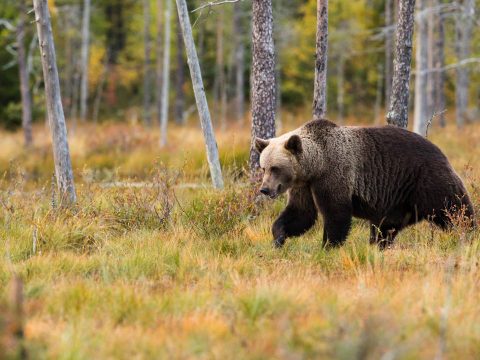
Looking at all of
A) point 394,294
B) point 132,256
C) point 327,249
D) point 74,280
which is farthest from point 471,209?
point 74,280

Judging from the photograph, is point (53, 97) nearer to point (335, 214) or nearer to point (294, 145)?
point (294, 145)

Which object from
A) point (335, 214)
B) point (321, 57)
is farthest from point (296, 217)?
point (321, 57)

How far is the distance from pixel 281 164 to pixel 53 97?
3.94 m

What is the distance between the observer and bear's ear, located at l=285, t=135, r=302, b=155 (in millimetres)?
6602

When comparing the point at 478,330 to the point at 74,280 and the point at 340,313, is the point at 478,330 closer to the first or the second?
the point at 340,313

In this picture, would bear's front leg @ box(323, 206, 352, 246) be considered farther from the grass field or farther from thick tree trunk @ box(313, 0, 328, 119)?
thick tree trunk @ box(313, 0, 328, 119)

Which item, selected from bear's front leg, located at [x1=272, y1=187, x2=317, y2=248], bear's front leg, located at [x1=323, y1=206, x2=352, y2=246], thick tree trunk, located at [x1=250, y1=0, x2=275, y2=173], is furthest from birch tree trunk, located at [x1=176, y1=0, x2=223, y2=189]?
bear's front leg, located at [x1=323, y1=206, x2=352, y2=246]

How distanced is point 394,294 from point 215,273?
5.22 ft

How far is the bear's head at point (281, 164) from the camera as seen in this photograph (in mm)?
6625

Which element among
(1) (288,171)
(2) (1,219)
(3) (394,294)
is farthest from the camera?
(2) (1,219)

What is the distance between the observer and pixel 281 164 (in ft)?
21.9

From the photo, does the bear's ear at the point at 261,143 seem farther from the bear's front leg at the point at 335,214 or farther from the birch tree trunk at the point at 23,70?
the birch tree trunk at the point at 23,70

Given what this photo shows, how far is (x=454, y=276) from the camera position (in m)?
5.55

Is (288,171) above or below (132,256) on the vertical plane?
above
